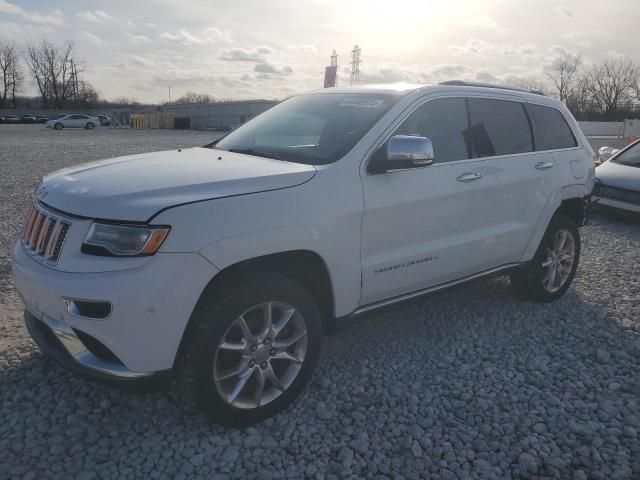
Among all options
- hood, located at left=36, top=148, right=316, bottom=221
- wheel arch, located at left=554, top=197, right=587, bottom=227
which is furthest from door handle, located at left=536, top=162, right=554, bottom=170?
hood, located at left=36, top=148, right=316, bottom=221

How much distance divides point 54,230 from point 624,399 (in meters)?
3.41

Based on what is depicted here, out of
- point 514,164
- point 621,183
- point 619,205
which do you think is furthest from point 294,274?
point 621,183

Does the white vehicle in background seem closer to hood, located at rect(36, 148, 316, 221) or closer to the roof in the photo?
the roof

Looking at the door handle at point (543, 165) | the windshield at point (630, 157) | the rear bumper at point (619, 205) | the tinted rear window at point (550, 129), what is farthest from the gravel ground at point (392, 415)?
the windshield at point (630, 157)

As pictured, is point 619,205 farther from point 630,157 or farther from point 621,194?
point 630,157

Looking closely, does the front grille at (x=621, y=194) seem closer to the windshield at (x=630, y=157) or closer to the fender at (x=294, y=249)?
the windshield at (x=630, y=157)

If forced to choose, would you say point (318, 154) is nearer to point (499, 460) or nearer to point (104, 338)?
point (104, 338)

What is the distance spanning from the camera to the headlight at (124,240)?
237cm

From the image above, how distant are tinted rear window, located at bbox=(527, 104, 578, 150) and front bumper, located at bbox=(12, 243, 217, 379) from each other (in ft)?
10.8

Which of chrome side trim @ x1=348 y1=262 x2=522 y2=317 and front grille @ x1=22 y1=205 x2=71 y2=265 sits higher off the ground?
front grille @ x1=22 y1=205 x2=71 y2=265

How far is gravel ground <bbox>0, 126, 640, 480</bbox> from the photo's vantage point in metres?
2.58

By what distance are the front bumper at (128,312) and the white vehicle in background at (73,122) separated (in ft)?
163

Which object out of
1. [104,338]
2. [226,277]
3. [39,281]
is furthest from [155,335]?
[39,281]

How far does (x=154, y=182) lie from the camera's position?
269 cm
